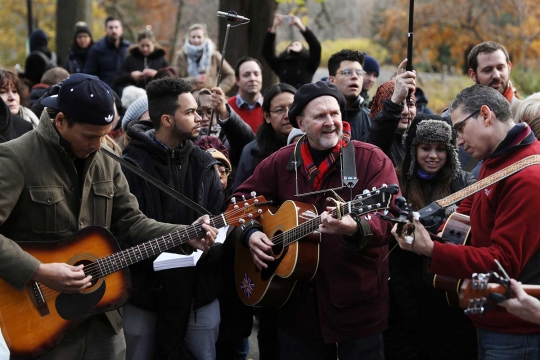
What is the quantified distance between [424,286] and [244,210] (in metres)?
1.48

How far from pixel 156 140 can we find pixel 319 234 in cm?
149

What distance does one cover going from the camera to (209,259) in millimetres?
5289

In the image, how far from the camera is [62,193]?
14.4 feet

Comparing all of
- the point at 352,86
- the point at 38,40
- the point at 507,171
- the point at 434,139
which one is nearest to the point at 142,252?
the point at 507,171

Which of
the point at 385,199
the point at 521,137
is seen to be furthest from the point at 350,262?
the point at 521,137

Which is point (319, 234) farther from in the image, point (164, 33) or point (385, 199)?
point (164, 33)

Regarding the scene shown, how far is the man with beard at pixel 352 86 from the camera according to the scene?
6938mm

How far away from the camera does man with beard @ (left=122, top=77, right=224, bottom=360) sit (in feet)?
17.2

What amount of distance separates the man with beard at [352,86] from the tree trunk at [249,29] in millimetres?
3839

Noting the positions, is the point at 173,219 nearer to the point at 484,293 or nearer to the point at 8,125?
the point at 8,125

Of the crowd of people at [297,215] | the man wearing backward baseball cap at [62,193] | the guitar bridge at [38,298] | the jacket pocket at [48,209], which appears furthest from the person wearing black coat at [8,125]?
the guitar bridge at [38,298]

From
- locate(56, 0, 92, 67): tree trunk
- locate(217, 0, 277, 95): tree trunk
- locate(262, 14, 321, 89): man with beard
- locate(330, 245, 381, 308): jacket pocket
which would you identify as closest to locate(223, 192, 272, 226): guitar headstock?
locate(330, 245, 381, 308): jacket pocket

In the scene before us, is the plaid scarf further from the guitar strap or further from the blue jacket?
the blue jacket

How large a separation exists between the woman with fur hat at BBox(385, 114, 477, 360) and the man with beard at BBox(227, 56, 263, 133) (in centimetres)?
296
